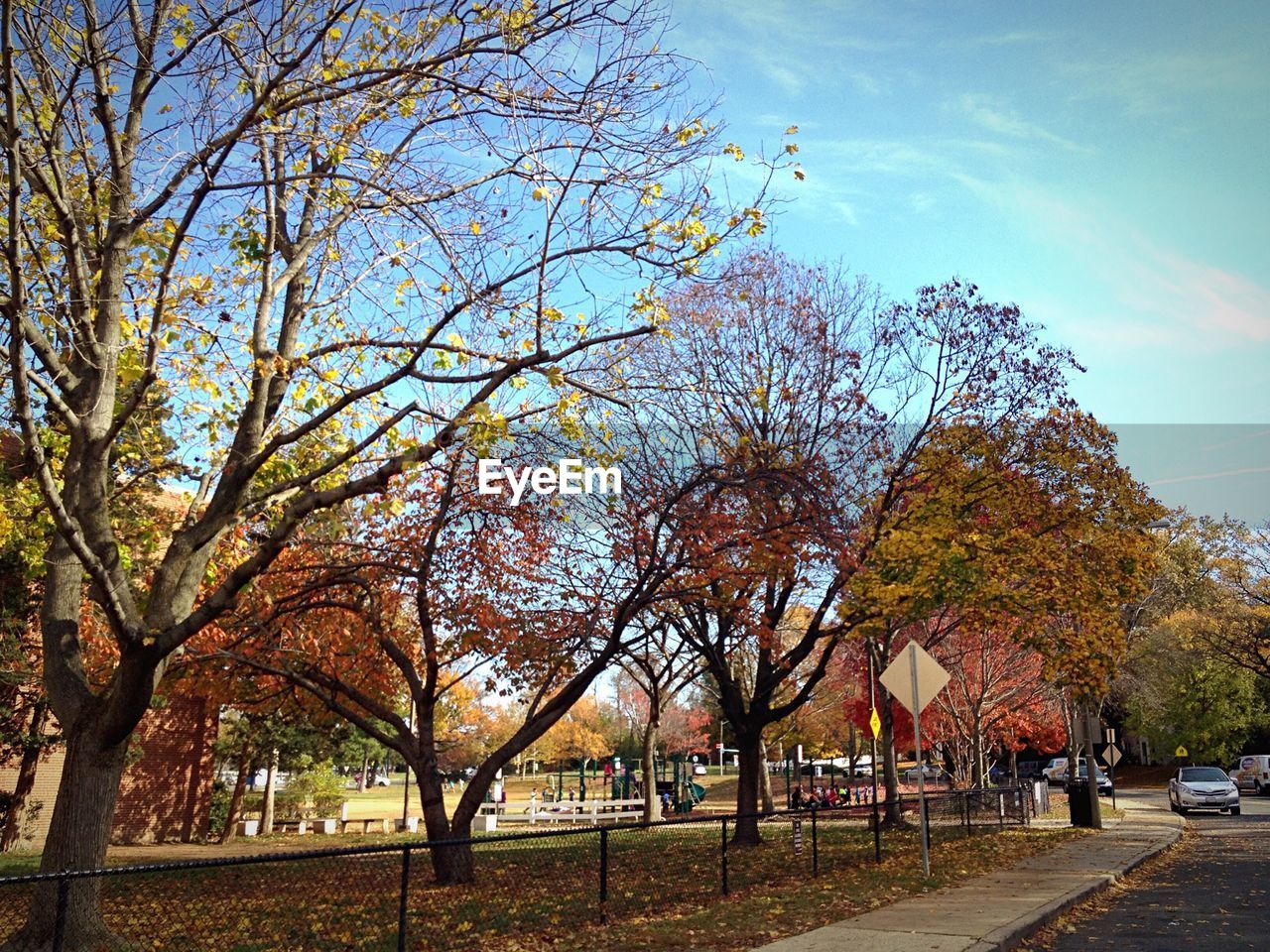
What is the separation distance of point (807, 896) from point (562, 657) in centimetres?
541

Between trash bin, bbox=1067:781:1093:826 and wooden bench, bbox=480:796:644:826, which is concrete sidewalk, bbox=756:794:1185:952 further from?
wooden bench, bbox=480:796:644:826

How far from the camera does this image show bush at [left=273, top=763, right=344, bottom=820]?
34375 millimetres

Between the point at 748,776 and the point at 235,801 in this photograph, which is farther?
the point at 235,801

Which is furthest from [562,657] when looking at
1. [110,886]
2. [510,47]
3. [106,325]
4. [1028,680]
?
[1028,680]

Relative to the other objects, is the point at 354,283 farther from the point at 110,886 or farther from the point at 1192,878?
the point at 1192,878

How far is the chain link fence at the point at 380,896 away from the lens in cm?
817

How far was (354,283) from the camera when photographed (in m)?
11.7

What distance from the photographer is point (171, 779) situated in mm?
28953

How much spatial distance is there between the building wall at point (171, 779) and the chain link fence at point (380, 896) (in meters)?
16.0

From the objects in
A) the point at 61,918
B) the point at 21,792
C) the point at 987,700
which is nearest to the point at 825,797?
the point at 987,700

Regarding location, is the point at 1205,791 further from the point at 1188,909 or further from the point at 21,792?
the point at 21,792

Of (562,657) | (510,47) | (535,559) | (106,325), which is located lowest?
(562,657)

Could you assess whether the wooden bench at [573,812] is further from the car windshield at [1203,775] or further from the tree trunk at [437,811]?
the car windshield at [1203,775]

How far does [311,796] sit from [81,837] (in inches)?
1077
